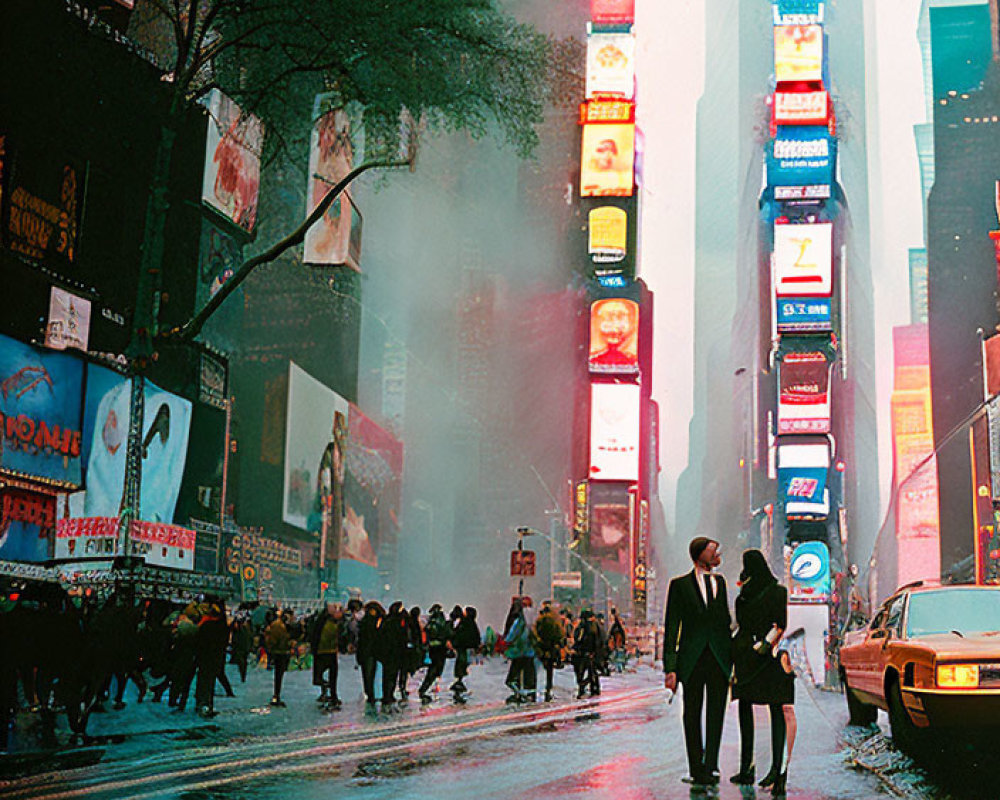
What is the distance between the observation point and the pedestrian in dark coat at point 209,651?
61.1 feet

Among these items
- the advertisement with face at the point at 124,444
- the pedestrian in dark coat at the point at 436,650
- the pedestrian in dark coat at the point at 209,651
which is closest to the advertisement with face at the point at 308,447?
the advertisement with face at the point at 124,444

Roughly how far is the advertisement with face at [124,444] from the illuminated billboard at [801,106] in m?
67.5

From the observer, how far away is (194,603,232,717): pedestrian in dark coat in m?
18.6

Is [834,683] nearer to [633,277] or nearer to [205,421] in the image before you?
[205,421]

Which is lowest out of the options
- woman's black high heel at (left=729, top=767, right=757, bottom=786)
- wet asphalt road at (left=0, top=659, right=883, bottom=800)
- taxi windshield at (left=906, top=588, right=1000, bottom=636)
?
wet asphalt road at (left=0, top=659, right=883, bottom=800)

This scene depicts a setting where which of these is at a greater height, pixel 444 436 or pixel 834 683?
pixel 444 436

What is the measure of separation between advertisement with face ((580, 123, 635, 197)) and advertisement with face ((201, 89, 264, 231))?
47655 millimetres

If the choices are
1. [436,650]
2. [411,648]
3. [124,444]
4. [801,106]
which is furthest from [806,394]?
[411,648]

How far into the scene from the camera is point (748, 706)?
9945 millimetres

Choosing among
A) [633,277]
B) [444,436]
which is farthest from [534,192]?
[633,277]

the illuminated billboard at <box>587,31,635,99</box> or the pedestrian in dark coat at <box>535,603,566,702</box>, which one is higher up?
the illuminated billboard at <box>587,31,635,99</box>

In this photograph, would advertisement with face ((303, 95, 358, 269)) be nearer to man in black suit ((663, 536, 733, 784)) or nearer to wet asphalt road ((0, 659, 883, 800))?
wet asphalt road ((0, 659, 883, 800))

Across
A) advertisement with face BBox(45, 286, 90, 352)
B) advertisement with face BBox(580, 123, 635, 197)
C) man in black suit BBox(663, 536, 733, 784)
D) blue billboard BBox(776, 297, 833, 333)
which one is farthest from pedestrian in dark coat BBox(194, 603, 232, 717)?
blue billboard BBox(776, 297, 833, 333)

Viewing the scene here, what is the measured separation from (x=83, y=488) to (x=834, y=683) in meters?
20.2
